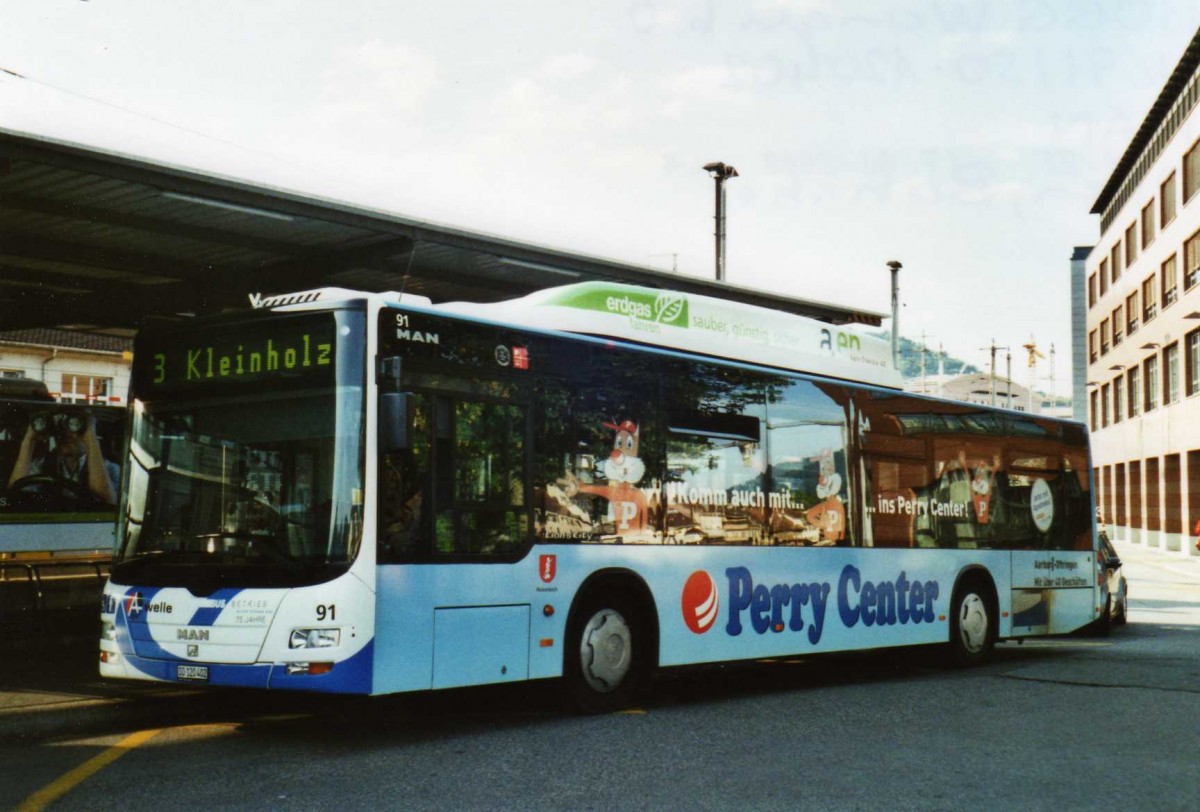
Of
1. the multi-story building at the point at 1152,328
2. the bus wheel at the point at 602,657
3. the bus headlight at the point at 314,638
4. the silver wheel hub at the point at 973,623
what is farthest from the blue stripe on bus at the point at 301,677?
the multi-story building at the point at 1152,328

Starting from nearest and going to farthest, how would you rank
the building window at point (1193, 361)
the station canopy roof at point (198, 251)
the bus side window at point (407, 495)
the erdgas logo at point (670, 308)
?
the bus side window at point (407, 495)
the erdgas logo at point (670, 308)
the station canopy roof at point (198, 251)
the building window at point (1193, 361)

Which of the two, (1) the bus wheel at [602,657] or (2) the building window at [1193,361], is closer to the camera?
(1) the bus wheel at [602,657]

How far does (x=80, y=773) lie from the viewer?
7.46 meters

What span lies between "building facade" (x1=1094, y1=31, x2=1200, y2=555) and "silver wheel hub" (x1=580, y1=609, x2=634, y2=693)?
41563 millimetres

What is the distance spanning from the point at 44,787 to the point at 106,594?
2.04 m

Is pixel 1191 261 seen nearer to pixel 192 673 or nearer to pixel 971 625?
pixel 971 625

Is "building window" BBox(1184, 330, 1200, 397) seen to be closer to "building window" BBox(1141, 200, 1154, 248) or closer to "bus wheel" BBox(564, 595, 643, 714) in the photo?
"building window" BBox(1141, 200, 1154, 248)

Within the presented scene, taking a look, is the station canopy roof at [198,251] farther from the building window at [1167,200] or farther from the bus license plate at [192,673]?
the building window at [1167,200]

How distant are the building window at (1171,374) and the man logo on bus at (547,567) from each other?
152 feet

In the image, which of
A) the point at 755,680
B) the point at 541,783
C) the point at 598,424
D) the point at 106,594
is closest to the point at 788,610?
the point at 755,680

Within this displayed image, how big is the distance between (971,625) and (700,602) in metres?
4.90

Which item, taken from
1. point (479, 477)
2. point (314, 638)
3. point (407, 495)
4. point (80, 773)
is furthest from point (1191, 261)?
point (80, 773)

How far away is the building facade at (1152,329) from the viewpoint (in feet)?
158

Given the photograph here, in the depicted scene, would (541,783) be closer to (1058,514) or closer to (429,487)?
(429,487)
